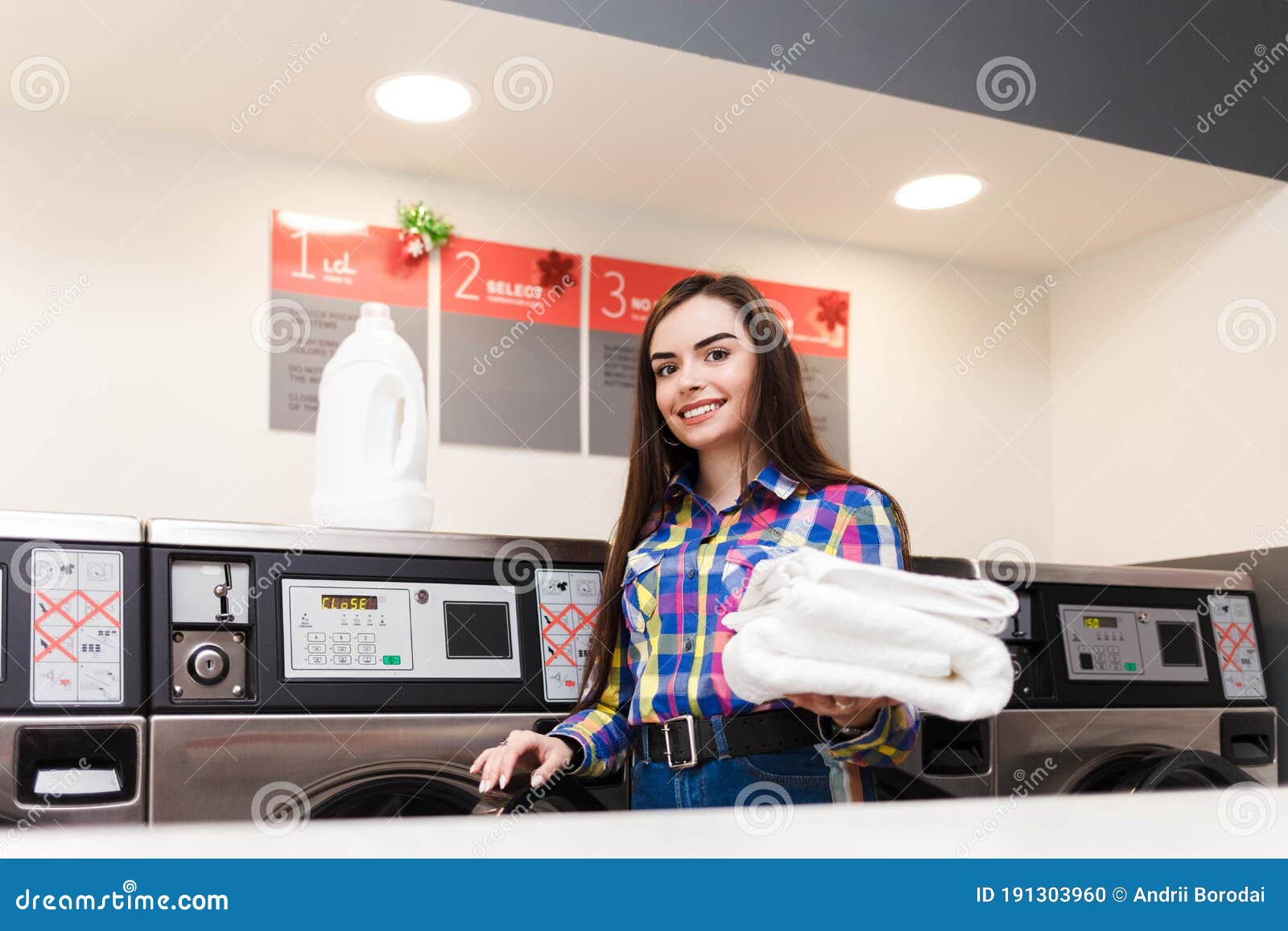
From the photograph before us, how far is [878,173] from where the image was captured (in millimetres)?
2318

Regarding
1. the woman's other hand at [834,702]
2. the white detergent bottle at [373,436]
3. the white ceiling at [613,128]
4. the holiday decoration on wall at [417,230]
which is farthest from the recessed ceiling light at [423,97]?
the woman's other hand at [834,702]

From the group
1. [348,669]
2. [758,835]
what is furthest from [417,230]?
[758,835]

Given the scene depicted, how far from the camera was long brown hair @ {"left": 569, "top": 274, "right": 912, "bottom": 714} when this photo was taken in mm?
1511

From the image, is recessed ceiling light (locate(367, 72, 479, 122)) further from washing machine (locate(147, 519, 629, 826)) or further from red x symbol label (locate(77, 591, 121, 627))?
red x symbol label (locate(77, 591, 121, 627))

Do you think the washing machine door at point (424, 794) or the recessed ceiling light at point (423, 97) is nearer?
the washing machine door at point (424, 794)

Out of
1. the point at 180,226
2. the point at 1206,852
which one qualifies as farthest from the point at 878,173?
the point at 1206,852

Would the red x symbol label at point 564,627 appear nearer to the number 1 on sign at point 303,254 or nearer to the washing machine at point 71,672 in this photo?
the washing machine at point 71,672

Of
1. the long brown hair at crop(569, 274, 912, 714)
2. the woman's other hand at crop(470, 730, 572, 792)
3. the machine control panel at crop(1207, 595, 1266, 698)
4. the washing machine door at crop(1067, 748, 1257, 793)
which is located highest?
the long brown hair at crop(569, 274, 912, 714)

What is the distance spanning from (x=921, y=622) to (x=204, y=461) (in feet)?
5.25

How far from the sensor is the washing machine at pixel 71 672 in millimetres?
1297

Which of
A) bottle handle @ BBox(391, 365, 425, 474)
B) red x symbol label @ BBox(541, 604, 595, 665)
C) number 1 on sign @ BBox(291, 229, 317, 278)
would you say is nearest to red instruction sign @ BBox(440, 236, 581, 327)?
number 1 on sign @ BBox(291, 229, 317, 278)

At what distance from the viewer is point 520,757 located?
4.67ft

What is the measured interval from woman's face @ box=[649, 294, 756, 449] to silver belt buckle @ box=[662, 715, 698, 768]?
0.36 m

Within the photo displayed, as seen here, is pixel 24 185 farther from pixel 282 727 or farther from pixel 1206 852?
pixel 1206 852
